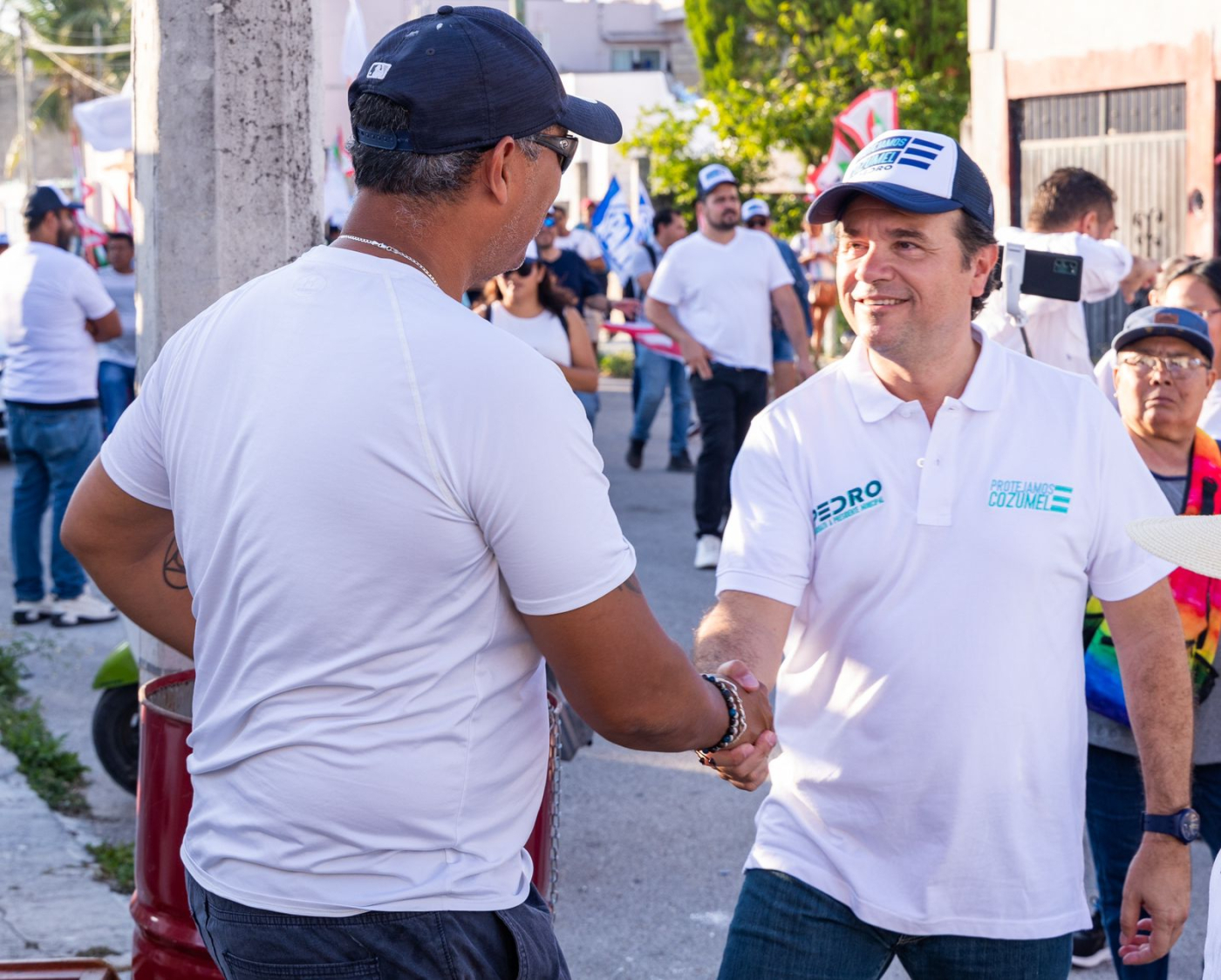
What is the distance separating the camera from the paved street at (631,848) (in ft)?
14.9

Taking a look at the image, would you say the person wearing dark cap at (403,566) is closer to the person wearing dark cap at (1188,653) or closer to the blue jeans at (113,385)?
the person wearing dark cap at (1188,653)

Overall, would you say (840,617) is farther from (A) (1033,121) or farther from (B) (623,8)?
(B) (623,8)

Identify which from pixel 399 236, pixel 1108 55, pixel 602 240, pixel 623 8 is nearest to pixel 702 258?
pixel 602 240

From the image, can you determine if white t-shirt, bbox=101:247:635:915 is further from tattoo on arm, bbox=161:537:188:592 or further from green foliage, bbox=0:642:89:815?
green foliage, bbox=0:642:89:815

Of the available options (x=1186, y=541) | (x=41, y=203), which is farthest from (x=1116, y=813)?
(x=41, y=203)

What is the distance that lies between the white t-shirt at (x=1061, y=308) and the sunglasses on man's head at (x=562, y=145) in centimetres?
347

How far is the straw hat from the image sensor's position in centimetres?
171

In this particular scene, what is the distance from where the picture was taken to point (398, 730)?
186 centimetres

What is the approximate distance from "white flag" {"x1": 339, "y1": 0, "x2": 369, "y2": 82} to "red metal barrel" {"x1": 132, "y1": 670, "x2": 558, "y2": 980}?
6.62 m

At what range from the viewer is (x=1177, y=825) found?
8.71 feet

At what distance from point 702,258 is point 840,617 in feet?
23.5

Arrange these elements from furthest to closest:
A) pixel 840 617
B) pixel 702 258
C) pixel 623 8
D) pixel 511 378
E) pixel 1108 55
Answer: pixel 623 8 → pixel 1108 55 → pixel 702 258 → pixel 840 617 → pixel 511 378

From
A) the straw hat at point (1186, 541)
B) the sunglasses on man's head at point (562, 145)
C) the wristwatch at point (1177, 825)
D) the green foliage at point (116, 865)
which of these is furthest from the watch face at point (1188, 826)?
the green foliage at point (116, 865)

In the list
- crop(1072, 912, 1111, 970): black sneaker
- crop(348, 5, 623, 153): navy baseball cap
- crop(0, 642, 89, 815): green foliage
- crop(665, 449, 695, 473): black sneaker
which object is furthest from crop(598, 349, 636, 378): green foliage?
crop(348, 5, 623, 153): navy baseball cap
